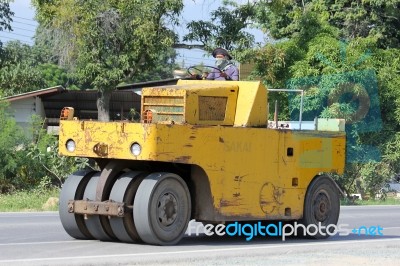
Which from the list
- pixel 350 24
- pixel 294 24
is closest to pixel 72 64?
pixel 294 24

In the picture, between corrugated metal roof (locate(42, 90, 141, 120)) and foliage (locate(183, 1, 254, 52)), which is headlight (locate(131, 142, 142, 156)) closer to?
foliage (locate(183, 1, 254, 52))

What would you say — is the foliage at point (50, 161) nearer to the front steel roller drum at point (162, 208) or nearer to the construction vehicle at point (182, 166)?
the construction vehicle at point (182, 166)

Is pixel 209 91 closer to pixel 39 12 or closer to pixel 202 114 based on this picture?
pixel 202 114

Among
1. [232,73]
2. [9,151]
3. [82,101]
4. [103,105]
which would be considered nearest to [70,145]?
[232,73]

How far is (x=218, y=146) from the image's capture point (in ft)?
42.4

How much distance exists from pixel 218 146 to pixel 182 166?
0.72 metres

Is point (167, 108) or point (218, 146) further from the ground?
point (167, 108)

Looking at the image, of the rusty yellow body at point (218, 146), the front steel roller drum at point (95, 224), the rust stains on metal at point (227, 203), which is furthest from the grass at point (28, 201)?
the rust stains on metal at point (227, 203)

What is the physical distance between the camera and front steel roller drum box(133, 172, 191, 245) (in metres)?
12.4

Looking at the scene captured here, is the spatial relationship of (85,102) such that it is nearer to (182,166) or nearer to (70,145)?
(182,166)

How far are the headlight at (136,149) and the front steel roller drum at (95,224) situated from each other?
103 cm

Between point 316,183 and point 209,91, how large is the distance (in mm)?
2594

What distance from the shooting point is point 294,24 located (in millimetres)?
34688

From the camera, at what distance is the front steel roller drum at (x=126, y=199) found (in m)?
12.6
